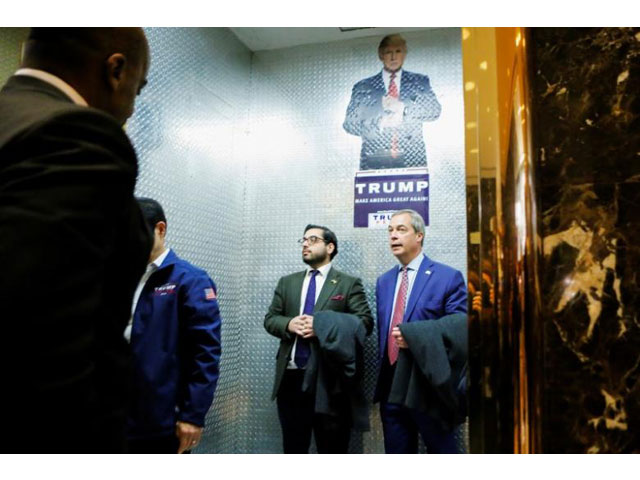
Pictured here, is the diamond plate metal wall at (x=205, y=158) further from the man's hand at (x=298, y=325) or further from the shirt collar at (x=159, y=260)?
the shirt collar at (x=159, y=260)

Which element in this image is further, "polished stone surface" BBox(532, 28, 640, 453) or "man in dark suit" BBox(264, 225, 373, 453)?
"man in dark suit" BBox(264, 225, 373, 453)

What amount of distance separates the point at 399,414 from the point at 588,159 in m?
2.81

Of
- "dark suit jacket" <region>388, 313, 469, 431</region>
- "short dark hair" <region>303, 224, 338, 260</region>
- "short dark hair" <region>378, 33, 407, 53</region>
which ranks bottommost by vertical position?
"dark suit jacket" <region>388, 313, 469, 431</region>

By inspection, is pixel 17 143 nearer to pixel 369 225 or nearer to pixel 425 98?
pixel 369 225

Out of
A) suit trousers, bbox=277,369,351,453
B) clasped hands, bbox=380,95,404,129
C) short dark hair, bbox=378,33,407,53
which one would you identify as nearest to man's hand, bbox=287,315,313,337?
suit trousers, bbox=277,369,351,453

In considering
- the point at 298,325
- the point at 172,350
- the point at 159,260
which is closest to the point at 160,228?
the point at 159,260

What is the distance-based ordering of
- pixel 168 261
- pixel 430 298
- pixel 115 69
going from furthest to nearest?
pixel 430 298 < pixel 168 261 < pixel 115 69

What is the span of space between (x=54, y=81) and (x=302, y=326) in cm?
306

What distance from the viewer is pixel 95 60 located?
98 centimetres

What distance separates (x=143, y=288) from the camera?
7.79 ft

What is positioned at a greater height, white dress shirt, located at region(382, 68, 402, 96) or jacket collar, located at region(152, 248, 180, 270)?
white dress shirt, located at region(382, 68, 402, 96)

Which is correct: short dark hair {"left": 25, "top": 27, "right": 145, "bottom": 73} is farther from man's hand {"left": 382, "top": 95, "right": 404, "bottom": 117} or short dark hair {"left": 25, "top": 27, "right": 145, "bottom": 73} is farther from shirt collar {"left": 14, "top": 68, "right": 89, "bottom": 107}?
man's hand {"left": 382, "top": 95, "right": 404, "bottom": 117}

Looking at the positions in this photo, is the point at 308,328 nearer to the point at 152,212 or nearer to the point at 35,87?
the point at 152,212

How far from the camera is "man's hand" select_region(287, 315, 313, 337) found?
12.5ft
